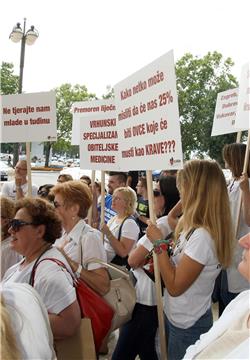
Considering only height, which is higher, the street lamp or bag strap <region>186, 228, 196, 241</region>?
the street lamp

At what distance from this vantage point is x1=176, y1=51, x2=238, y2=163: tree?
29.5m

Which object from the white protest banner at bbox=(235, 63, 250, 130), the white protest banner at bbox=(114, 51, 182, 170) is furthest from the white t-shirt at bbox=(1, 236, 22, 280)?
the white protest banner at bbox=(235, 63, 250, 130)

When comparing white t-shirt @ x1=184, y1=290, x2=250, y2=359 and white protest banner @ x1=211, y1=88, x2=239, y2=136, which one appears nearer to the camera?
white t-shirt @ x1=184, y1=290, x2=250, y2=359

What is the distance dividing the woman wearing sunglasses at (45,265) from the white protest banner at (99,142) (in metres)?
Answer: 1.67

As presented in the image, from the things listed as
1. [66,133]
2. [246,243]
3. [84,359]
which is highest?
[66,133]

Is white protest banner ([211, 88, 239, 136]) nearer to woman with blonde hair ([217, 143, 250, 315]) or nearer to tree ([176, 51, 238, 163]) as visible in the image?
woman with blonde hair ([217, 143, 250, 315])

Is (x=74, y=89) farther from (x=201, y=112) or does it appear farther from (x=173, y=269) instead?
(x=173, y=269)

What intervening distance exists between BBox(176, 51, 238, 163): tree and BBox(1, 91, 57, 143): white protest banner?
25.8m

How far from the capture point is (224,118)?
5281mm

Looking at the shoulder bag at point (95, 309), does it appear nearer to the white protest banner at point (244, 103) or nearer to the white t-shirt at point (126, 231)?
the white t-shirt at point (126, 231)

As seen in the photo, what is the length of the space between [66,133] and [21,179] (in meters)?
32.9

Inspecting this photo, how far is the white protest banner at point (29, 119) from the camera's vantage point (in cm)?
440

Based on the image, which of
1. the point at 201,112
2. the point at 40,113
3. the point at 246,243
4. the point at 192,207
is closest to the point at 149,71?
the point at 192,207

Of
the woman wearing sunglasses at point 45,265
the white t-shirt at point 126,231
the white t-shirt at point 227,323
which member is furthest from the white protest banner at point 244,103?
the white t-shirt at point 227,323
